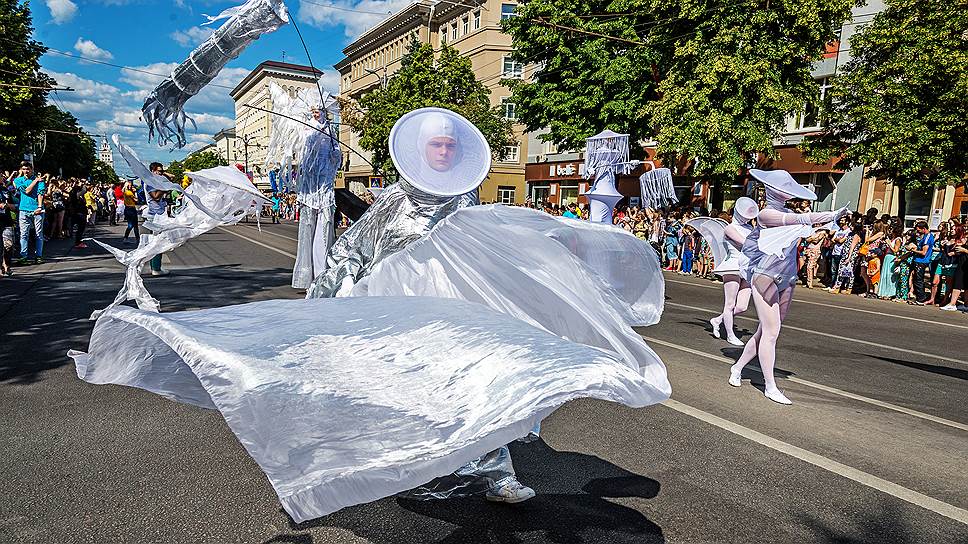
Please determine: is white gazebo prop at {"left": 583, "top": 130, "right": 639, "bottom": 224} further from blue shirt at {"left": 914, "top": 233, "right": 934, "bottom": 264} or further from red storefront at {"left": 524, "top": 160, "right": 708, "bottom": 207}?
red storefront at {"left": 524, "top": 160, "right": 708, "bottom": 207}

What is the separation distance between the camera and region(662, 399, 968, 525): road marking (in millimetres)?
3334

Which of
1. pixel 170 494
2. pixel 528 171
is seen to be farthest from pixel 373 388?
pixel 528 171

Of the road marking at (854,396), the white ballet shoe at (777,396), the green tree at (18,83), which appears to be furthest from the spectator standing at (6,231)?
the green tree at (18,83)

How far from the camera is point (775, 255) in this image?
4891mm

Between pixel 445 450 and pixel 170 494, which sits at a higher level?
pixel 445 450

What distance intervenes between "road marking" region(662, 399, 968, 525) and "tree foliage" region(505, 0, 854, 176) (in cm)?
1224

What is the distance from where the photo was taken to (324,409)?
6.68 feet

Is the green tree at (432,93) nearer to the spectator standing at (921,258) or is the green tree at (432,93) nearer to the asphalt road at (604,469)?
the spectator standing at (921,258)

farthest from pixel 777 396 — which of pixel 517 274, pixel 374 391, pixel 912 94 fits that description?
pixel 912 94

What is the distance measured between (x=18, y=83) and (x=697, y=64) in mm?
26687

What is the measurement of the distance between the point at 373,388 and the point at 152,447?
8.13 ft

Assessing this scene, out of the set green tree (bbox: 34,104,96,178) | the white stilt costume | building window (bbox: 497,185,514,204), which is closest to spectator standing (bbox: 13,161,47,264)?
the white stilt costume

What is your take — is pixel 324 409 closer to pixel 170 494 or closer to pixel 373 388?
pixel 373 388

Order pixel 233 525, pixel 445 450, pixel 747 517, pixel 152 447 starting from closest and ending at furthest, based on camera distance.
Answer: pixel 445 450 < pixel 233 525 < pixel 747 517 < pixel 152 447
